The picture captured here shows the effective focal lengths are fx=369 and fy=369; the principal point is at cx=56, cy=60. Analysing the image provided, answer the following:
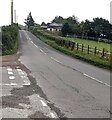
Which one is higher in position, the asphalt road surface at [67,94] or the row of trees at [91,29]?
the row of trees at [91,29]

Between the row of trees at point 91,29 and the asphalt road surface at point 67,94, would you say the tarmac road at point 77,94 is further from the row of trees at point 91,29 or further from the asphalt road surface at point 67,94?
the row of trees at point 91,29

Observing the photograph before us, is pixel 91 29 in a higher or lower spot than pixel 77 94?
higher

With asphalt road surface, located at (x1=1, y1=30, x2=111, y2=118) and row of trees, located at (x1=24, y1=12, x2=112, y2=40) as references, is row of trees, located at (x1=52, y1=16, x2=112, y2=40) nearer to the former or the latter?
row of trees, located at (x1=24, y1=12, x2=112, y2=40)

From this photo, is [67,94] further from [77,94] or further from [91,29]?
[91,29]

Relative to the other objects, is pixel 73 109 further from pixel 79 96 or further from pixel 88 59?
pixel 88 59

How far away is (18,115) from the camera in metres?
9.16

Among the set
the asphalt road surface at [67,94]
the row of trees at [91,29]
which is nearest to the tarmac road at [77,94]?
the asphalt road surface at [67,94]

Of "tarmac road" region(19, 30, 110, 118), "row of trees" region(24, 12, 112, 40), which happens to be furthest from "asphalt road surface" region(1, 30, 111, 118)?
"row of trees" region(24, 12, 112, 40)

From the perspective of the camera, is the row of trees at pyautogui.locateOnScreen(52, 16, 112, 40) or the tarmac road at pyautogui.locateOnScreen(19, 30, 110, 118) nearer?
the tarmac road at pyautogui.locateOnScreen(19, 30, 110, 118)

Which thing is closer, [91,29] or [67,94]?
[67,94]

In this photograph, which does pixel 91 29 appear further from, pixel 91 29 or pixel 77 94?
pixel 77 94

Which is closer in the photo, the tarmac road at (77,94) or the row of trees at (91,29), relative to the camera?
the tarmac road at (77,94)

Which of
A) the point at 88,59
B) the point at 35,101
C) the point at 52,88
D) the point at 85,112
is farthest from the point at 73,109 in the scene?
the point at 88,59

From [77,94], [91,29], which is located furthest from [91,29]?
[77,94]
